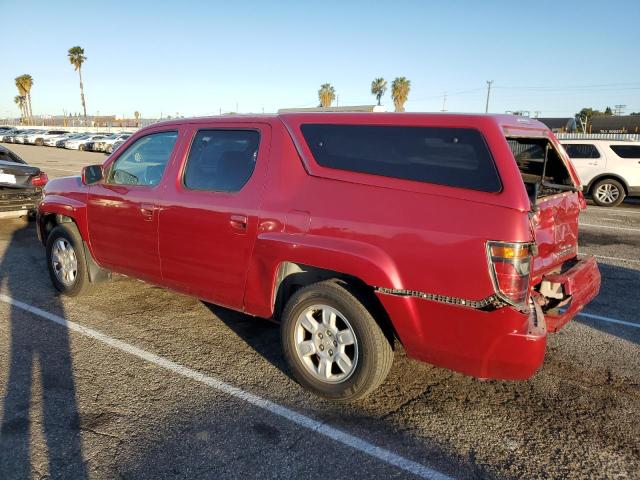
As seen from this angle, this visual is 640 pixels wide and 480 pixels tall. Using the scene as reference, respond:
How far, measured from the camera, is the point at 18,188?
855 cm

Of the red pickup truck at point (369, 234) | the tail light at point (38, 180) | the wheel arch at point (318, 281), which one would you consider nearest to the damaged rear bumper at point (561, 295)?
the red pickup truck at point (369, 234)

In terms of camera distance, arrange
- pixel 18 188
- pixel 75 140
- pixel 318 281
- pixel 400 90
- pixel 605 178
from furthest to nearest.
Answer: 1. pixel 400 90
2. pixel 75 140
3. pixel 605 178
4. pixel 18 188
5. pixel 318 281

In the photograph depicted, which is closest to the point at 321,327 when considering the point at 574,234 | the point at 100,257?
the point at 574,234

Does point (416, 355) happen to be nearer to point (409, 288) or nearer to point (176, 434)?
point (409, 288)

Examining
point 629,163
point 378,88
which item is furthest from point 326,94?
point 629,163

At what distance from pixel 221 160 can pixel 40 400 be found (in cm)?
205

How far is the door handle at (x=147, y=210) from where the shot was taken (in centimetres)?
426

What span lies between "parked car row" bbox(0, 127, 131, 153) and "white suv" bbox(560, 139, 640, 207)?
2369cm

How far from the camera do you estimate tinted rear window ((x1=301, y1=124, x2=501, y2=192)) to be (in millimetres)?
2848

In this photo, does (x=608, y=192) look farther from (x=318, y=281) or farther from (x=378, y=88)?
(x=378, y=88)

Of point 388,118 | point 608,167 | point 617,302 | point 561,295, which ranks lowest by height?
point 617,302

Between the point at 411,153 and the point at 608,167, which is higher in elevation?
the point at 411,153

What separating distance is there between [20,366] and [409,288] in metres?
2.92

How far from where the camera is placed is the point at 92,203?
4.88 metres
